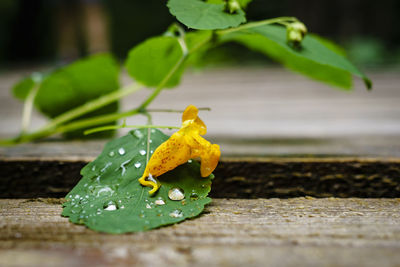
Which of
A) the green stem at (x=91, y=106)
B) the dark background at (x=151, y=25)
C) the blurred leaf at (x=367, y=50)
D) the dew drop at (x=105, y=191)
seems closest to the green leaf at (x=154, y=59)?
the green stem at (x=91, y=106)

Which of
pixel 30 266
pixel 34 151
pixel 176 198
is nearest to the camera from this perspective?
pixel 30 266

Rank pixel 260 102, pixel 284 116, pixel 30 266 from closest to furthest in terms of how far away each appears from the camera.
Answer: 1. pixel 30 266
2. pixel 284 116
3. pixel 260 102

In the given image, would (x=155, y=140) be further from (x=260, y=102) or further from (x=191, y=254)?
(x=260, y=102)

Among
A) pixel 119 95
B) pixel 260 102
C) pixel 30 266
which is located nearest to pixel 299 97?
pixel 260 102

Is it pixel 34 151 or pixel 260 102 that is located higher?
pixel 260 102

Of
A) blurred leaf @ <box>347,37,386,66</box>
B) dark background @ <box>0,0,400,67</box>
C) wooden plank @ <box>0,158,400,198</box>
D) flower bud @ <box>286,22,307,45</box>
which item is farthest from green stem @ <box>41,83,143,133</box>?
blurred leaf @ <box>347,37,386,66</box>

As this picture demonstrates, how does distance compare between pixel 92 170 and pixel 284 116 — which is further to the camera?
pixel 284 116

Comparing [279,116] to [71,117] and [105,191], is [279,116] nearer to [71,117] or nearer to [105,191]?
[71,117]
